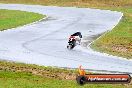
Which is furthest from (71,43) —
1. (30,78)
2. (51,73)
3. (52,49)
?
(30,78)

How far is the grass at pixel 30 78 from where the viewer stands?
15094 mm

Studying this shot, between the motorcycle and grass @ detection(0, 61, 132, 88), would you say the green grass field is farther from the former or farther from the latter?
the motorcycle

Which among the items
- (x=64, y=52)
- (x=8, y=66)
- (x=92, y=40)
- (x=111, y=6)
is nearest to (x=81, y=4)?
(x=111, y=6)

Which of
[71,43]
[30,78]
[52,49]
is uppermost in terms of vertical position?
[71,43]

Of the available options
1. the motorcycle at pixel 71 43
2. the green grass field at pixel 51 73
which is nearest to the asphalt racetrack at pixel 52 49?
the motorcycle at pixel 71 43

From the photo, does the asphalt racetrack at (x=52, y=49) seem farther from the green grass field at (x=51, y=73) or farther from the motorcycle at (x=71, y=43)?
the green grass field at (x=51, y=73)

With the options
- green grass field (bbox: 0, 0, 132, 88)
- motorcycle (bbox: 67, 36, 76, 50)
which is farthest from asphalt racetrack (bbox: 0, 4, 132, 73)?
green grass field (bbox: 0, 0, 132, 88)

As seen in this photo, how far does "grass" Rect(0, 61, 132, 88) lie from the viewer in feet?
49.5

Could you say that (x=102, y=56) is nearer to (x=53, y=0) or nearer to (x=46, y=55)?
(x=46, y=55)

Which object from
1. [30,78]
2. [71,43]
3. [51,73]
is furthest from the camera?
[71,43]

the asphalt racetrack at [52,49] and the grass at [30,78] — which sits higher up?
the asphalt racetrack at [52,49]

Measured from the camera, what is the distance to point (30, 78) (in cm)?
1650

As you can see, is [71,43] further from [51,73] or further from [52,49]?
[51,73]

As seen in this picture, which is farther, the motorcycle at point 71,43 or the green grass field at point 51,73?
the motorcycle at point 71,43
